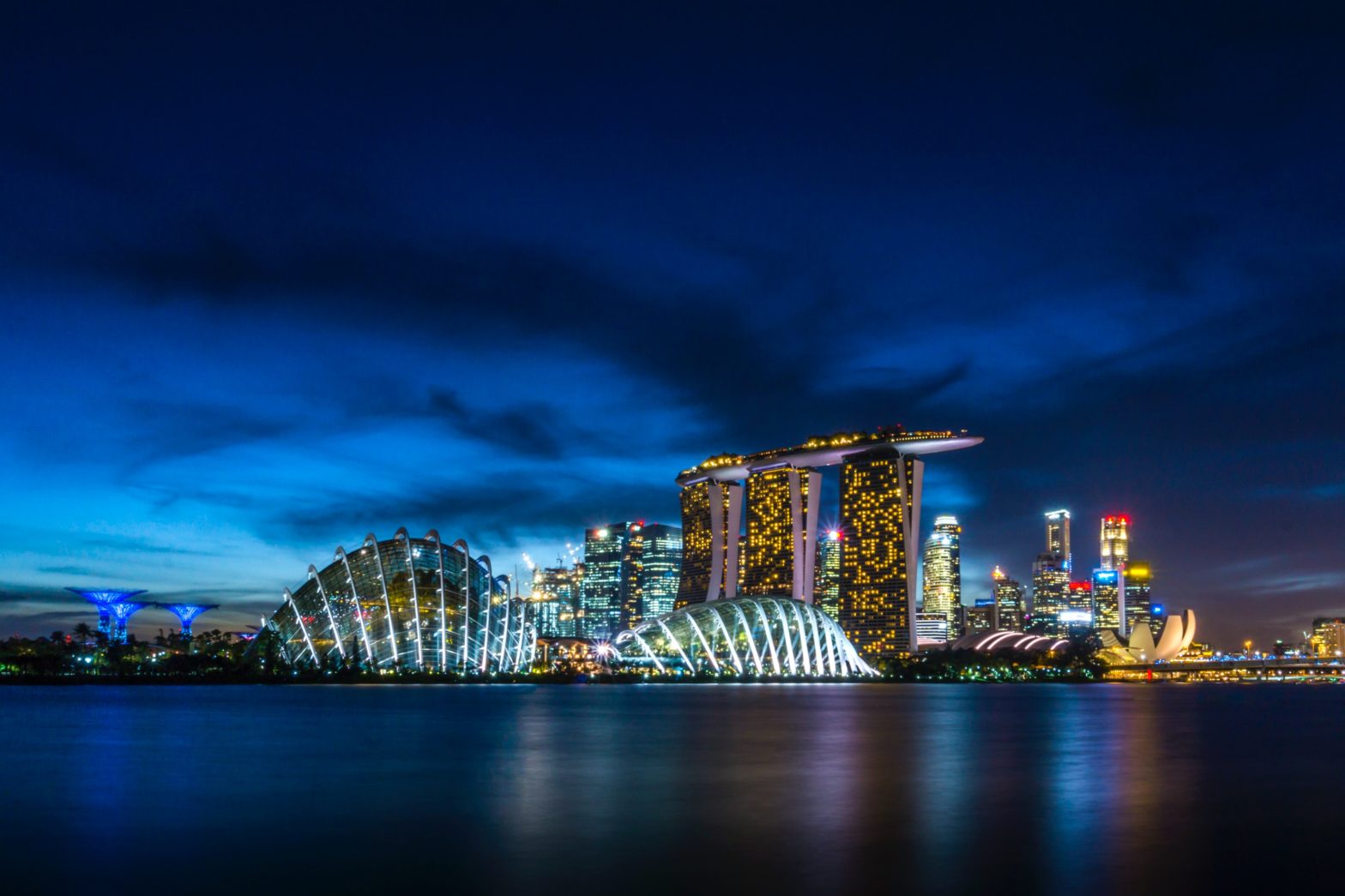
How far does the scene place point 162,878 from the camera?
60.3 ft

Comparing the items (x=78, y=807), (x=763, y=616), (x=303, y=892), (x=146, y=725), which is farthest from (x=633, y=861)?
(x=763, y=616)

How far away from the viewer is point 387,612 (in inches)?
4397

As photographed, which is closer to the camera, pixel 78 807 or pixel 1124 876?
pixel 1124 876

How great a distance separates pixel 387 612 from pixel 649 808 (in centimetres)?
8876

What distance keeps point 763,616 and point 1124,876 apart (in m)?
134

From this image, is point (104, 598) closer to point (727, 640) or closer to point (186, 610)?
point (186, 610)

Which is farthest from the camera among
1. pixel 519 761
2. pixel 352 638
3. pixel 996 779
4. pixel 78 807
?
pixel 352 638

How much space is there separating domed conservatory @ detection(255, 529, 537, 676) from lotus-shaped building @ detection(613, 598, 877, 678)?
38.5 m

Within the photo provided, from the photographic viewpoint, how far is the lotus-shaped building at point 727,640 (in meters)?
151

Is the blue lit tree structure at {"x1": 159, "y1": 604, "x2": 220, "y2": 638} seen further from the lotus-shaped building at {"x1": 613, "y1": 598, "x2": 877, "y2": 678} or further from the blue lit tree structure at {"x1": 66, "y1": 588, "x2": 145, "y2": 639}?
the lotus-shaped building at {"x1": 613, "y1": 598, "x2": 877, "y2": 678}

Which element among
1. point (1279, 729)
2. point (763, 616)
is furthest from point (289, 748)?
point (763, 616)

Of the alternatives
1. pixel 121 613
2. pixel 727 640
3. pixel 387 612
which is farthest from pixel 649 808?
→ pixel 121 613

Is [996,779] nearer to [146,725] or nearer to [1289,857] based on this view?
[1289,857]

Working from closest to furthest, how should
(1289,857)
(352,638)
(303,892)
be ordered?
(303,892) → (1289,857) → (352,638)
